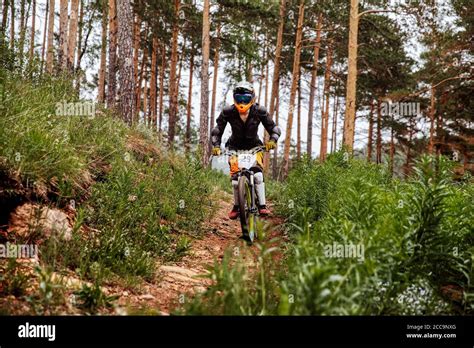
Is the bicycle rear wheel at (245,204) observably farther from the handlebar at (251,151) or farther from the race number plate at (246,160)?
the handlebar at (251,151)

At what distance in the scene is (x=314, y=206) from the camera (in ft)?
20.5

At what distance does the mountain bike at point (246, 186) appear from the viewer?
5.80m

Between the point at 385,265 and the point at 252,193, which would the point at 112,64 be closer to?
the point at 252,193

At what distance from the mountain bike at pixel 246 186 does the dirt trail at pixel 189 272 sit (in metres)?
0.37

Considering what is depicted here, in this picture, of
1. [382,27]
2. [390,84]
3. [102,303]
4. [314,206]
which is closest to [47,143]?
[102,303]

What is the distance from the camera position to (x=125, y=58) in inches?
361

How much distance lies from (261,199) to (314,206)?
937mm

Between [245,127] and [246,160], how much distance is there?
0.75 meters

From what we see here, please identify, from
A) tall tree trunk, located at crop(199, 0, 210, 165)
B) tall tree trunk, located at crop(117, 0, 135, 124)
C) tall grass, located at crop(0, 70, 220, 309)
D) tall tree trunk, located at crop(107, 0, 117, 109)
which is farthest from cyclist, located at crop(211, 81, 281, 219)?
tall tree trunk, located at crop(199, 0, 210, 165)

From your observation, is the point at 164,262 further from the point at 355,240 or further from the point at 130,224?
the point at 355,240

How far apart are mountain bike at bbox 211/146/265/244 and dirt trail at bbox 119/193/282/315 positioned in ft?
1.22

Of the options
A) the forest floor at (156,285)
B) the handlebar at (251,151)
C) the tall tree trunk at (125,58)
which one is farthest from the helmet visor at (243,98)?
the tall tree trunk at (125,58)

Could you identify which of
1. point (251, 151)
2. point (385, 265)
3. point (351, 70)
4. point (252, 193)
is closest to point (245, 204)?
point (252, 193)

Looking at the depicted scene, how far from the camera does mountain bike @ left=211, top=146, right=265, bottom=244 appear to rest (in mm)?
5797
